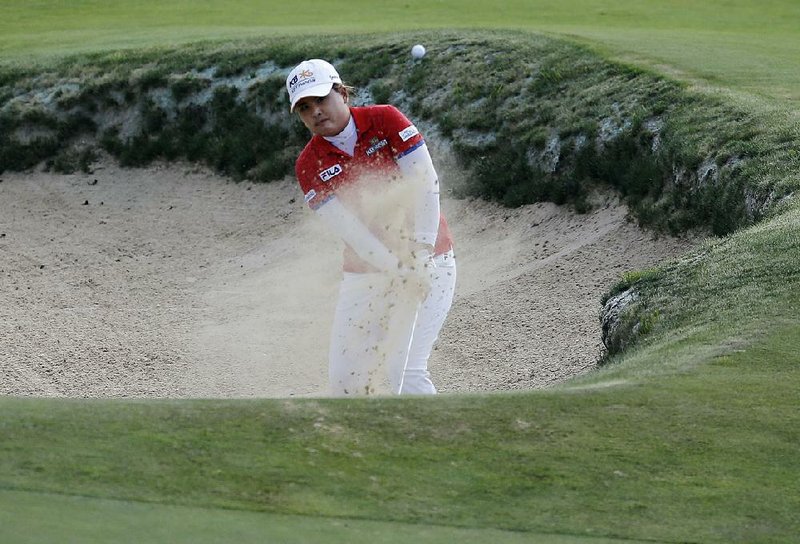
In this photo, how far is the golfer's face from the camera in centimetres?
767

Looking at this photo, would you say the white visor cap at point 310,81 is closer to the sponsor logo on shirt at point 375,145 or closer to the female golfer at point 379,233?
the female golfer at point 379,233

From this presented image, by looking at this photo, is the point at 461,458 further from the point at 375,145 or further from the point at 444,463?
the point at 375,145

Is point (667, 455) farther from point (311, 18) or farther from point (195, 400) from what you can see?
point (311, 18)

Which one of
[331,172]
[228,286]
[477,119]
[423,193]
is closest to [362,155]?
[331,172]

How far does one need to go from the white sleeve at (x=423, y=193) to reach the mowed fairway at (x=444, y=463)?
4.26 feet

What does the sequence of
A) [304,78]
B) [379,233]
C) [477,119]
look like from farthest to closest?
[477,119] → [379,233] → [304,78]

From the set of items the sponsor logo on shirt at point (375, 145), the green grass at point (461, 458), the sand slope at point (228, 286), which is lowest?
the sand slope at point (228, 286)

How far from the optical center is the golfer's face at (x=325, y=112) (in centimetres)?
767

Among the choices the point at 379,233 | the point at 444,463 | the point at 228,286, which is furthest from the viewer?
the point at 228,286

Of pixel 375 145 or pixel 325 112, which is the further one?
pixel 375 145

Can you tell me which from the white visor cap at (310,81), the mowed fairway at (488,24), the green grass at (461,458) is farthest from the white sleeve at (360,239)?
the mowed fairway at (488,24)

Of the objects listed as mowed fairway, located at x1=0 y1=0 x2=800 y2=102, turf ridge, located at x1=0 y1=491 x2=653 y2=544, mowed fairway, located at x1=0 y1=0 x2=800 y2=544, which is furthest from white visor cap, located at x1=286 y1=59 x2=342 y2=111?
mowed fairway, located at x1=0 y1=0 x2=800 y2=102

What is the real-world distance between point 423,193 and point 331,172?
1.99 feet

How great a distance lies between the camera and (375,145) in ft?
25.8
